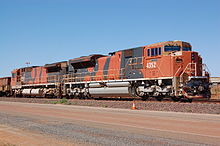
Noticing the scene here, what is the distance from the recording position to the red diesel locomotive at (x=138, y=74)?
18.1 m

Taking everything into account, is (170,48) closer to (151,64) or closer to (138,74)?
(151,64)

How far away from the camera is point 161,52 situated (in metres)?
19.4

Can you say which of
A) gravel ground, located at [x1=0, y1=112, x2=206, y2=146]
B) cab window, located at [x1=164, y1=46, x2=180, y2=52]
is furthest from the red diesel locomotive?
gravel ground, located at [x1=0, y1=112, x2=206, y2=146]

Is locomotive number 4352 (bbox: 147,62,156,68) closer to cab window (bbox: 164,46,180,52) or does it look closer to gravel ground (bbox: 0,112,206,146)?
cab window (bbox: 164,46,180,52)

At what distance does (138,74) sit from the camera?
20922mm

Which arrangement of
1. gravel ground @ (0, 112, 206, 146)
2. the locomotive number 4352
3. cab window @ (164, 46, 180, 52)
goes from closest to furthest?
gravel ground @ (0, 112, 206, 146), cab window @ (164, 46, 180, 52), the locomotive number 4352

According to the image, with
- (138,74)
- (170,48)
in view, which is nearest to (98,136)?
(170,48)

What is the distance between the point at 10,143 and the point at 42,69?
28.6m

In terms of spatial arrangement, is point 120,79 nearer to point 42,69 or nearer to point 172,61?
point 172,61

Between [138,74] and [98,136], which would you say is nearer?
[98,136]

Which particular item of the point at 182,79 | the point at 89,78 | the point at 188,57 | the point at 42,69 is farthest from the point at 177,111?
the point at 42,69

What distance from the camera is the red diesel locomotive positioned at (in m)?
18.1

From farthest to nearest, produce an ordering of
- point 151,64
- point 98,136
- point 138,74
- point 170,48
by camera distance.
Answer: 1. point 138,74
2. point 151,64
3. point 170,48
4. point 98,136

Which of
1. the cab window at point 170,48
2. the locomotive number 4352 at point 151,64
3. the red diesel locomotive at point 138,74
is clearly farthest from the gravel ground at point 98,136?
the cab window at point 170,48
